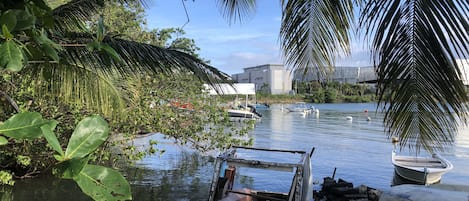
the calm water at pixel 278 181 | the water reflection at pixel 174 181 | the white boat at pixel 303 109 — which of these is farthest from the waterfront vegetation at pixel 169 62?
the white boat at pixel 303 109

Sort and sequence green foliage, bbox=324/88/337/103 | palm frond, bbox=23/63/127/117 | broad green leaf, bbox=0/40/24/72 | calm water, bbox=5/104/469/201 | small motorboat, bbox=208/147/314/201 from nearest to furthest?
broad green leaf, bbox=0/40/24/72, palm frond, bbox=23/63/127/117, green foliage, bbox=324/88/337/103, small motorboat, bbox=208/147/314/201, calm water, bbox=5/104/469/201

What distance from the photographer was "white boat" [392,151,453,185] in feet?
54.2

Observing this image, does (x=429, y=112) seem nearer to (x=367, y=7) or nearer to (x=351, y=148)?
(x=367, y=7)

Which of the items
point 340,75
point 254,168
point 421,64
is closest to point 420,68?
point 421,64

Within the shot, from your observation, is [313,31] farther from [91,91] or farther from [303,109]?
[303,109]

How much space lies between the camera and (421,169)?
16.7m

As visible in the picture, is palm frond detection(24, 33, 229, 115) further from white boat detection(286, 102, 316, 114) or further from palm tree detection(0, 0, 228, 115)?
white boat detection(286, 102, 316, 114)

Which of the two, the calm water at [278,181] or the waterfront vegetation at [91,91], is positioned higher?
the waterfront vegetation at [91,91]

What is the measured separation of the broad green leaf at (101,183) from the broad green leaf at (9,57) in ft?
1.19

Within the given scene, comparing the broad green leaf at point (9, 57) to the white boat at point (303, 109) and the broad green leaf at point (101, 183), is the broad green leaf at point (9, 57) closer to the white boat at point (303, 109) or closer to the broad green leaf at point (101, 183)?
the broad green leaf at point (101, 183)

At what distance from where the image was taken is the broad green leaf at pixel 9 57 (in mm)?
1283

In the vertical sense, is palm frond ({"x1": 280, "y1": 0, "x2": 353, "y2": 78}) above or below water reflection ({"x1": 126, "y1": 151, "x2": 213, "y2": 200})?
above

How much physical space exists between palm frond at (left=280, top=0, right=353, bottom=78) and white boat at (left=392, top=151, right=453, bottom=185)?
530 inches

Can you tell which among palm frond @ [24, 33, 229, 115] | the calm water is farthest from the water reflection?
palm frond @ [24, 33, 229, 115]
